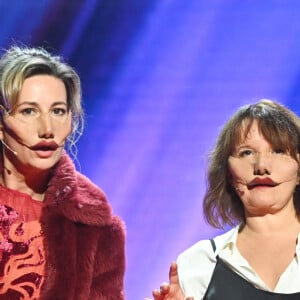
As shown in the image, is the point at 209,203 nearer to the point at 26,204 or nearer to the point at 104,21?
the point at 26,204

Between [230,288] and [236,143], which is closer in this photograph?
[230,288]

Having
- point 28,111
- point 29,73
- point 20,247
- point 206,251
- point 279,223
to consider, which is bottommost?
point 20,247

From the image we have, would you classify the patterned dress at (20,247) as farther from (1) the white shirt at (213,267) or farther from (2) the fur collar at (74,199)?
(1) the white shirt at (213,267)

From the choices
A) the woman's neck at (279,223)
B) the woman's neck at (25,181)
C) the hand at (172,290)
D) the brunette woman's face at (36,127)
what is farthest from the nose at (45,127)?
the woman's neck at (279,223)

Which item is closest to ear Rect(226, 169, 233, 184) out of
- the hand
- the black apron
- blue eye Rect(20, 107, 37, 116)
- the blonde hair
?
the black apron

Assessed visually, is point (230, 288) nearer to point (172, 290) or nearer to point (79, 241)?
point (172, 290)

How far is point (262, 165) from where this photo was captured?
194 cm

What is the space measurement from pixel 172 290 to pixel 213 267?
0.53 feet

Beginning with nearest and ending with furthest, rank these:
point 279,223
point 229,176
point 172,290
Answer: point 172,290, point 279,223, point 229,176

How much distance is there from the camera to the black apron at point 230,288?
1860 mm

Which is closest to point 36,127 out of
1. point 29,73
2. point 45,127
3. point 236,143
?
point 45,127

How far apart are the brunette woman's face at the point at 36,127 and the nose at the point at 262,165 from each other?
549 millimetres

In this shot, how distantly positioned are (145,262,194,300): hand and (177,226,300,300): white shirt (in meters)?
0.07

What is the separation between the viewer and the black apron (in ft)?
6.10
